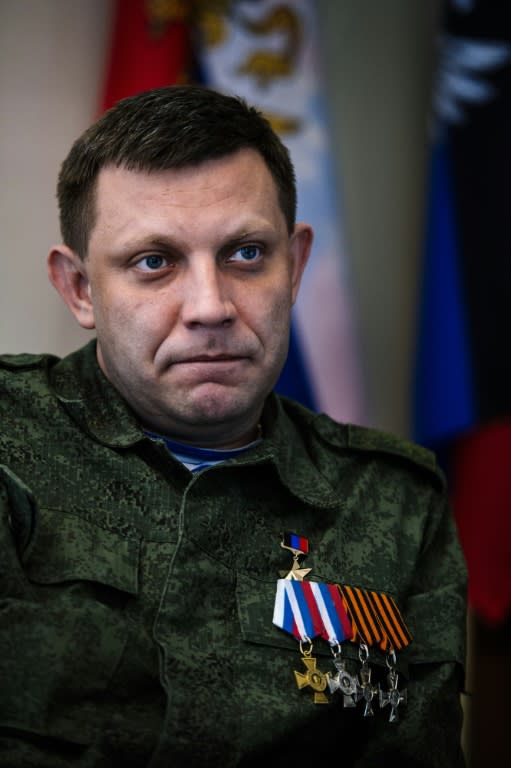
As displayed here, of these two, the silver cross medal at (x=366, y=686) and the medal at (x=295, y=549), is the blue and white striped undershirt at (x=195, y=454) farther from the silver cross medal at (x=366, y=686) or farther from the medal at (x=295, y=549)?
the silver cross medal at (x=366, y=686)

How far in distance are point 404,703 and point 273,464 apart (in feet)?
1.34

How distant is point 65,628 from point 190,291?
48 cm

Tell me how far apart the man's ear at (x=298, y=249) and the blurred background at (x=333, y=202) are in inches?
38.3

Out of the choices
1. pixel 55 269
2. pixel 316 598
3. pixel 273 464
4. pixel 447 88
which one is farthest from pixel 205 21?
pixel 316 598

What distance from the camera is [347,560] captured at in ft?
4.74

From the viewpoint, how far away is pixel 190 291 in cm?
131

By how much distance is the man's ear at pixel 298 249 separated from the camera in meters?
1.59

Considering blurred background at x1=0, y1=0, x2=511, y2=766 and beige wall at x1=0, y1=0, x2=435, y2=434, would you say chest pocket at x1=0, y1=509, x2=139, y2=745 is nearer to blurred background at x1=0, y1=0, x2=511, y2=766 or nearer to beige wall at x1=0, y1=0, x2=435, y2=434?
blurred background at x1=0, y1=0, x2=511, y2=766

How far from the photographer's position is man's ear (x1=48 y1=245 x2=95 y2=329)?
1.47m

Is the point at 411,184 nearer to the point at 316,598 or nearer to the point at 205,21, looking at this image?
the point at 205,21

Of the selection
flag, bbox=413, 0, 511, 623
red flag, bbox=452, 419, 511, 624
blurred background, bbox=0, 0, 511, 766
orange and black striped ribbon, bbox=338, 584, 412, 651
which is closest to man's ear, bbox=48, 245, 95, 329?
orange and black striped ribbon, bbox=338, 584, 412, 651

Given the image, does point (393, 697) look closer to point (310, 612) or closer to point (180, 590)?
point (310, 612)

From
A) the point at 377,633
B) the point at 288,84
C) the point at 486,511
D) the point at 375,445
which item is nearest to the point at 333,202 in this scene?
the point at 288,84

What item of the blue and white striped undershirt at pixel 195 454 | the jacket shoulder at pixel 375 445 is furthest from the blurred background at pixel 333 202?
the blue and white striped undershirt at pixel 195 454
